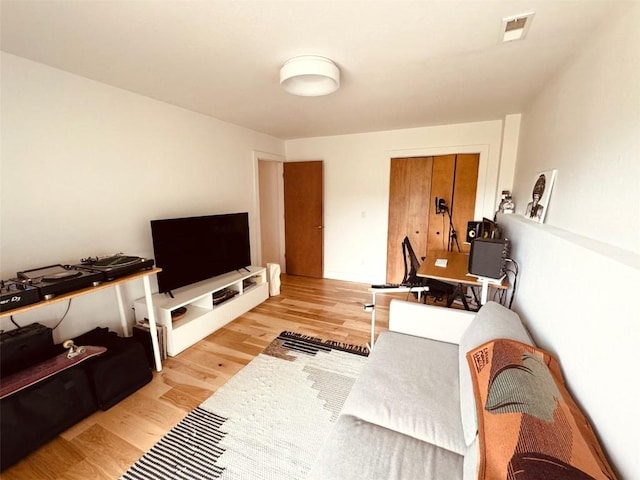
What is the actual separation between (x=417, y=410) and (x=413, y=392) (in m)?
0.11

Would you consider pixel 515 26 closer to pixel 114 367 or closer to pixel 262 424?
pixel 262 424

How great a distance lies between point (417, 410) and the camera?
1251mm

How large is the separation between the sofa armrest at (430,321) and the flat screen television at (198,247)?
200cm

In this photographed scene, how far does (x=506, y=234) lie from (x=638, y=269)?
6.62 ft

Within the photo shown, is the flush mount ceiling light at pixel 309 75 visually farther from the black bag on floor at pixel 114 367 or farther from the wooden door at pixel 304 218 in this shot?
the wooden door at pixel 304 218

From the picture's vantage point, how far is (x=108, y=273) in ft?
5.85

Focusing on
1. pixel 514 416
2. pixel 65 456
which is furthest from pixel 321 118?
pixel 65 456

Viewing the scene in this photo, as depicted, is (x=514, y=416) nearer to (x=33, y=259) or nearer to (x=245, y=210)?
(x=33, y=259)

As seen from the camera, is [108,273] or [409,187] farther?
[409,187]

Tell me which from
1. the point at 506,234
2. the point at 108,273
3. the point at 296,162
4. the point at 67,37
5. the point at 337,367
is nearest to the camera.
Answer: the point at 67,37

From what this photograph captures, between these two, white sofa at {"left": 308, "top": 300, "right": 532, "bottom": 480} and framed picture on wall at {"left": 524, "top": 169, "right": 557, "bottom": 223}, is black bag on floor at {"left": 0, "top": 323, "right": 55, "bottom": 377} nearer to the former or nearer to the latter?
white sofa at {"left": 308, "top": 300, "right": 532, "bottom": 480}

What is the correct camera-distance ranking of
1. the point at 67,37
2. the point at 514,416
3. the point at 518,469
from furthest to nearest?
the point at 67,37 < the point at 514,416 < the point at 518,469

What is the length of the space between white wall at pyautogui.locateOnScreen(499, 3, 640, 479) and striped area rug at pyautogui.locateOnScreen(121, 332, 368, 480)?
1328 millimetres

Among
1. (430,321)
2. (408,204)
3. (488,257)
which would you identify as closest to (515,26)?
(488,257)
